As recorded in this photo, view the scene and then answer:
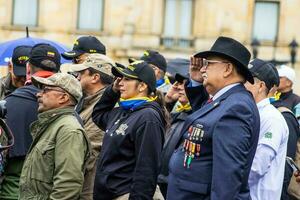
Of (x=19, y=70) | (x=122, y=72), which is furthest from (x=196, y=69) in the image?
(x=19, y=70)

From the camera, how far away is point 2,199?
7230 mm

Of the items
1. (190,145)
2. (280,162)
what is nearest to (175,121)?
(280,162)

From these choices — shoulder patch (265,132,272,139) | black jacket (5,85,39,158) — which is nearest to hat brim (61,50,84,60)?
black jacket (5,85,39,158)

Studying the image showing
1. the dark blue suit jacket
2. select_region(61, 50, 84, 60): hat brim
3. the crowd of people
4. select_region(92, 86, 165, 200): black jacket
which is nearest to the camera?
the dark blue suit jacket

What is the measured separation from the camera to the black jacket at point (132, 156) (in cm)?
666

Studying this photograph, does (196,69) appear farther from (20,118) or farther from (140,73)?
(20,118)

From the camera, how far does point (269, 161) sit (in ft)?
22.0

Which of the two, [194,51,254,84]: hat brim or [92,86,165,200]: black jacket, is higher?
[194,51,254,84]: hat brim

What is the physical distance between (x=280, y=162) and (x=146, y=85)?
4.26ft

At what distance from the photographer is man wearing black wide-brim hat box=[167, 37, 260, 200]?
551 cm

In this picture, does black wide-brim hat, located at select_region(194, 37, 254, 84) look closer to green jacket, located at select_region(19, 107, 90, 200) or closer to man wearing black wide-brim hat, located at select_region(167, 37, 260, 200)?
man wearing black wide-brim hat, located at select_region(167, 37, 260, 200)

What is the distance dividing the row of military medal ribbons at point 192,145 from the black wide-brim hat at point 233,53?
513mm

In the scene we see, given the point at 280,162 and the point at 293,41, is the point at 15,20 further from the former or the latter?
the point at 280,162

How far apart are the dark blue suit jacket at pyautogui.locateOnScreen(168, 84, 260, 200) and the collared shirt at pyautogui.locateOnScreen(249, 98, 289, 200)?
3.12 ft
